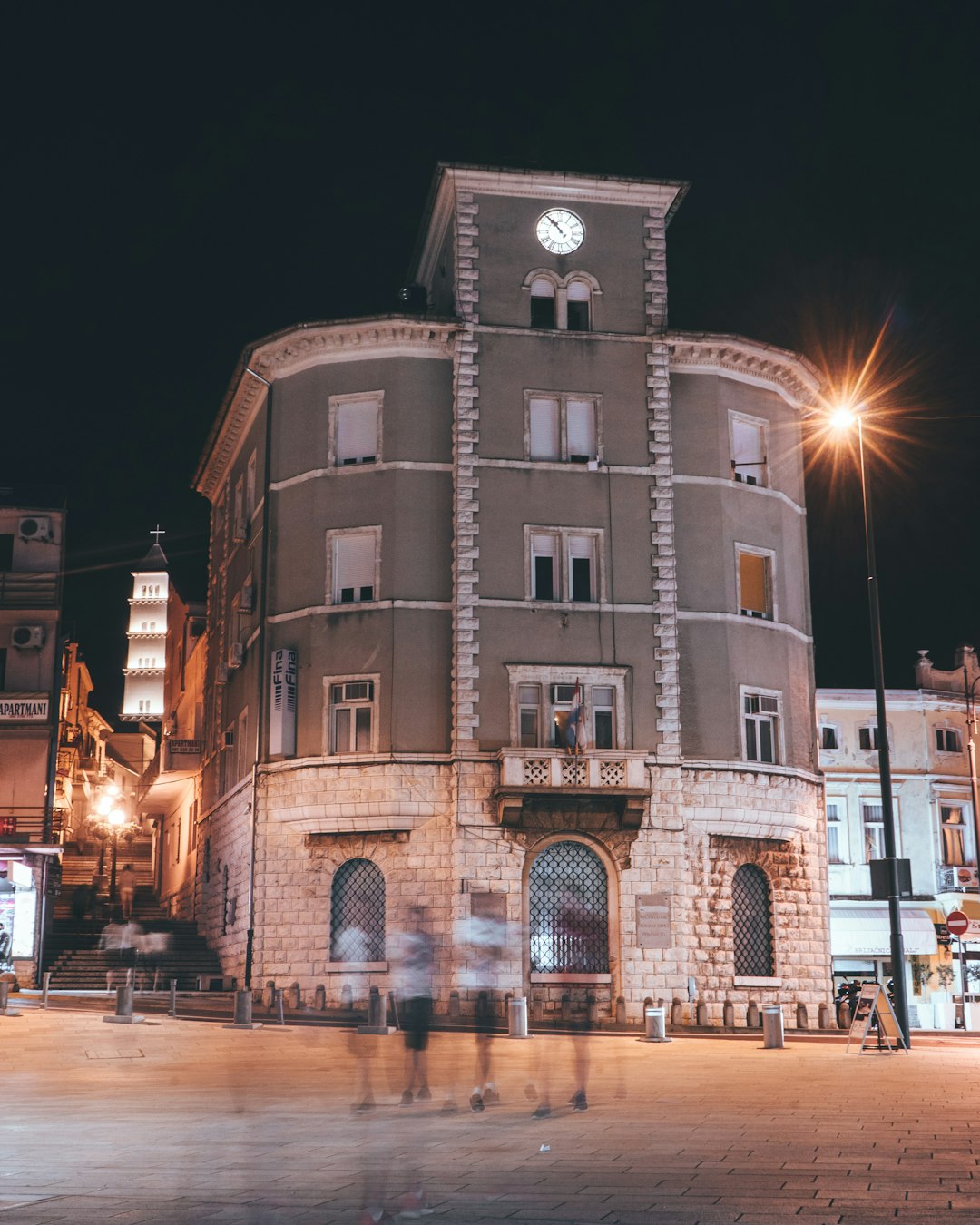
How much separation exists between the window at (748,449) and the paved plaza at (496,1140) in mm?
19448

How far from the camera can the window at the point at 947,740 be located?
53781 millimetres

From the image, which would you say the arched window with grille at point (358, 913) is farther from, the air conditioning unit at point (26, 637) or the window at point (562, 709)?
the air conditioning unit at point (26, 637)

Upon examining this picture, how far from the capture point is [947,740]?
177ft

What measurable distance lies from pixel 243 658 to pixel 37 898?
10443mm

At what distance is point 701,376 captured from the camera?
A: 40.2 meters

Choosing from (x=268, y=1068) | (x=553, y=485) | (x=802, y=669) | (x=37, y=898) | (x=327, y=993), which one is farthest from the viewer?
(x=37, y=898)

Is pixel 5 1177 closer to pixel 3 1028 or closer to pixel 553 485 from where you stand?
pixel 3 1028

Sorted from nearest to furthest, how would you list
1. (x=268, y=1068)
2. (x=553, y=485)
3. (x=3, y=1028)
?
(x=268, y=1068)
(x=3, y=1028)
(x=553, y=485)

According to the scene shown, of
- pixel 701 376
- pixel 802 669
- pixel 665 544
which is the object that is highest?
pixel 701 376

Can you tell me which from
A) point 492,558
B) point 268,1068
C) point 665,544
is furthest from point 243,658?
point 268,1068

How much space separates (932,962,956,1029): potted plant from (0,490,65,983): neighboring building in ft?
98.4

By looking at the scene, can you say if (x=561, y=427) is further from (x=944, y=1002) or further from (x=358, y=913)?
(x=944, y=1002)

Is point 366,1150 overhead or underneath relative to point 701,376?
underneath

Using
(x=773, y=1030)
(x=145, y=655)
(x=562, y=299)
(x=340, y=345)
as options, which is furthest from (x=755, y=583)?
(x=145, y=655)
